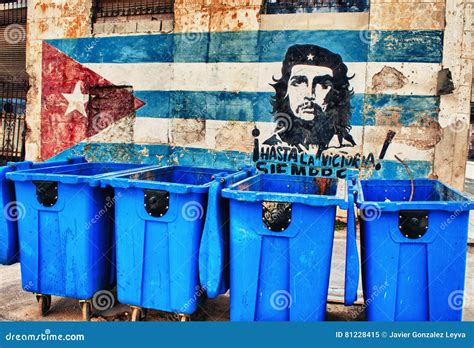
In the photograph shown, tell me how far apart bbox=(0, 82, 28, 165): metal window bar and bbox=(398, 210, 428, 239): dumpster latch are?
957 centimetres

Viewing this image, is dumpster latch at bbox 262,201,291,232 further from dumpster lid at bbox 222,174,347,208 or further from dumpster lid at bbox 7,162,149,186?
dumpster lid at bbox 7,162,149,186

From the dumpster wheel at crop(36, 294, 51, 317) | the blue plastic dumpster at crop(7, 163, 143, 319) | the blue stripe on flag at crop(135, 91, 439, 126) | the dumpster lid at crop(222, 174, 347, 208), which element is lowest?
the dumpster wheel at crop(36, 294, 51, 317)

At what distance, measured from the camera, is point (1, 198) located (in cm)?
379

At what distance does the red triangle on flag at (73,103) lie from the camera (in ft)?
28.3

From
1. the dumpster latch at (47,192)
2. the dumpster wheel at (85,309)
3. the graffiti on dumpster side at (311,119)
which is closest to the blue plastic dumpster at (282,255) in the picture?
the dumpster wheel at (85,309)

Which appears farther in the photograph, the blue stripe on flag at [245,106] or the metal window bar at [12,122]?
the metal window bar at [12,122]

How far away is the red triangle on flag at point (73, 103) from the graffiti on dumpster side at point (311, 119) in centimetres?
278

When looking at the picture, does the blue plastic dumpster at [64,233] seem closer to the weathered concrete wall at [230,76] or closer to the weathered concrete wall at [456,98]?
the weathered concrete wall at [230,76]

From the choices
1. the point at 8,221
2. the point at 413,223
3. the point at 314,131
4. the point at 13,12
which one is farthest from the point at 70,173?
the point at 13,12

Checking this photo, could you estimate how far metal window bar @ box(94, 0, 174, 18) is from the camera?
8258 millimetres

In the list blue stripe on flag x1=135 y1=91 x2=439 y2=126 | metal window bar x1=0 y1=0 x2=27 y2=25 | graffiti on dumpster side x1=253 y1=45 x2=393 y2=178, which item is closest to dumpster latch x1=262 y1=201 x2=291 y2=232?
graffiti on dumpster side x1=253 y1=45 x2=393 y2=178

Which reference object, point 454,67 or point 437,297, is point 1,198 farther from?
point 454,67

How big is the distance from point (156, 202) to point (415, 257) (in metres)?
1.94

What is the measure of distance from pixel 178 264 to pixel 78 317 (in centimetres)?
115
